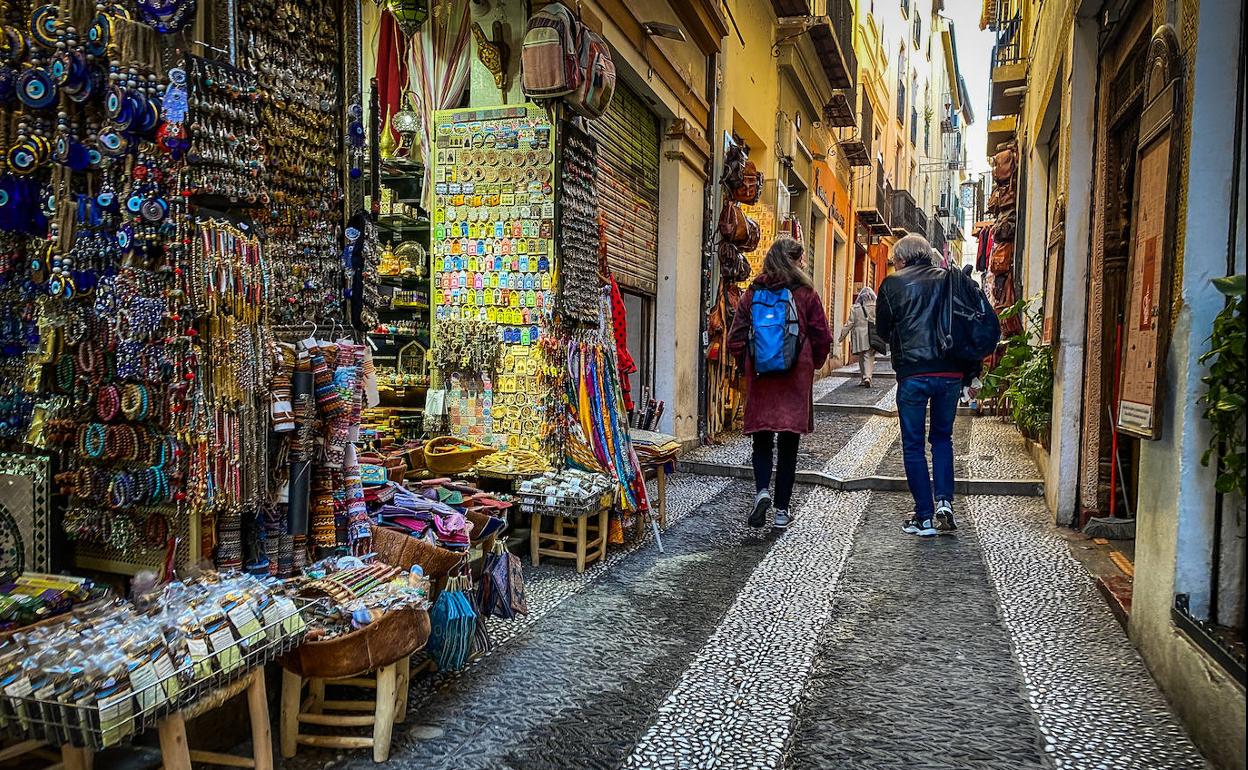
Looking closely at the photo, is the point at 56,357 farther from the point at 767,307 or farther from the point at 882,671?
the point at 767,307

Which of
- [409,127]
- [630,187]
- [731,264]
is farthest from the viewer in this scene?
[731,264]

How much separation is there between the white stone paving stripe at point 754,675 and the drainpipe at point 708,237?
4.48m

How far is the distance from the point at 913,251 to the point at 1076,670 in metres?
3.02

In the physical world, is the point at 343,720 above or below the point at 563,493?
below

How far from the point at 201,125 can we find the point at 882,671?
309 centimetres

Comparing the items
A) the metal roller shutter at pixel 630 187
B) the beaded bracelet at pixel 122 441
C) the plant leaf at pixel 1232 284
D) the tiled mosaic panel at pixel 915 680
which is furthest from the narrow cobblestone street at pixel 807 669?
the metal roller shutter at pixel 630 187

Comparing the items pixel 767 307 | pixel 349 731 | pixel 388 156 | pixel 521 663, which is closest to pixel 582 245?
pixel 767 307

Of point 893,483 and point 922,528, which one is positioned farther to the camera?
point 893,483

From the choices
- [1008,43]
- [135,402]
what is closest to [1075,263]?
[135,402]

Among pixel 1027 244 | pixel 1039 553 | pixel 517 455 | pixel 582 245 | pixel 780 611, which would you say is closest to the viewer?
pixel 780 611

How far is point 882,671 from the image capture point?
3.23 m

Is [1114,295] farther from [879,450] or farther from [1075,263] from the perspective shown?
[879,450]

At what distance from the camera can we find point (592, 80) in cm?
532

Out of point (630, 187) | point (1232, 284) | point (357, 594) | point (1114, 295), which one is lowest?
point (357, 594)
